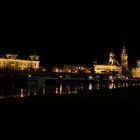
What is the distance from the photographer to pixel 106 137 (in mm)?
10617

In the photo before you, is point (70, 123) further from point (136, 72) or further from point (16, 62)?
point (136, 72)

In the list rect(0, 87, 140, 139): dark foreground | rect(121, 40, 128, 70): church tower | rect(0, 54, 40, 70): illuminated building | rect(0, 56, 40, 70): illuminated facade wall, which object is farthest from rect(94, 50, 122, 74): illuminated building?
rect(0, 87, 140, 139): dark foreground

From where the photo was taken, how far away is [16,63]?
102 m

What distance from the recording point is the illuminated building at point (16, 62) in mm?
98562

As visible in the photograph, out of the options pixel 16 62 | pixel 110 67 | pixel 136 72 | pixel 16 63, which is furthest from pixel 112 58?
pixel 16 63

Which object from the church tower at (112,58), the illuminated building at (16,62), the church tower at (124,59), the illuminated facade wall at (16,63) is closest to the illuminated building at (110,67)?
the church tower at (112,58)

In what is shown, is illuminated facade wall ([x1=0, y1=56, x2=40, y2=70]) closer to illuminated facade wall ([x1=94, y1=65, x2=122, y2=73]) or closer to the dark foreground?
illuminated facade wall ([x1=94, y1=65, x2=122, y2=73])

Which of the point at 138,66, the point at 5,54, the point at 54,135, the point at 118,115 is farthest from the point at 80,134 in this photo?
the point at 138,66

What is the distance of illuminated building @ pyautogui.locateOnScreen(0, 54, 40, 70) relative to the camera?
9856cm

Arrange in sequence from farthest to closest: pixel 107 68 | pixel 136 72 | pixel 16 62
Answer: pixel 136 72
pixel 107 68
pixel 16 62

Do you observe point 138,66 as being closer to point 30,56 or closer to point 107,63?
point 107,63

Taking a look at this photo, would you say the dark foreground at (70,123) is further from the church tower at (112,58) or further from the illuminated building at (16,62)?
the church tower at (112,58)

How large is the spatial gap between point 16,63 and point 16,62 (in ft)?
1.09

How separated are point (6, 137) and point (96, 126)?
3347mm
